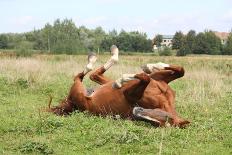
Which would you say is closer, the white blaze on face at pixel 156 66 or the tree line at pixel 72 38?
the white blaze on face at pixel 156 66

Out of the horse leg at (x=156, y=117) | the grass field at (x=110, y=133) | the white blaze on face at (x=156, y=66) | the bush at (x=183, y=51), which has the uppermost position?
the white blaze on face at (x=156, y=66)

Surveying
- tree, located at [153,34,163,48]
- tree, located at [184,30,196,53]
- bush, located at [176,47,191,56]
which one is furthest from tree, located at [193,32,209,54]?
tree, located at [153,34,163,48]

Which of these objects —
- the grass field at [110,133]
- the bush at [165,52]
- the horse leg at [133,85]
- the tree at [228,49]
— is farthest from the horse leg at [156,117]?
the tree at [228,49]

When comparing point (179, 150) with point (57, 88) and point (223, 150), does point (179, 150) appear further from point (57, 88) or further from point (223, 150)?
point (57, 88)

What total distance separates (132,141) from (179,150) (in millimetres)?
595

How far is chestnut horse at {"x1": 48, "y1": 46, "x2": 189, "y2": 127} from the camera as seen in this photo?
6.25 meters

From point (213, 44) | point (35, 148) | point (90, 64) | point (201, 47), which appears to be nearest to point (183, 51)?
point (201, 47)

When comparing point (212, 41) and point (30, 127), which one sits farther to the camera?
point (212, 41)

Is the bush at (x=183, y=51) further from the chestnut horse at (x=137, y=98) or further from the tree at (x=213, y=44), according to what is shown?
the chestnut horse at (x=137, y=98)

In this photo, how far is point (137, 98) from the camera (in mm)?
6500

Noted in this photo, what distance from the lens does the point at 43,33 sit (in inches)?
2517

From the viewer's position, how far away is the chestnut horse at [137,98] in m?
6.25

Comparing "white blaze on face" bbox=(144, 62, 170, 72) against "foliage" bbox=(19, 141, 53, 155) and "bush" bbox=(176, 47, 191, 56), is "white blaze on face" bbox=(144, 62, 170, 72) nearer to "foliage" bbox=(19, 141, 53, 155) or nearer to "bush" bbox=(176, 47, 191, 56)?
"foliage" bbox=(19, 141, 53, 155)

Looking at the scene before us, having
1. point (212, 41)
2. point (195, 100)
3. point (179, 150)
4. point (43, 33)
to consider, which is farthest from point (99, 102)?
point (43, 33)
